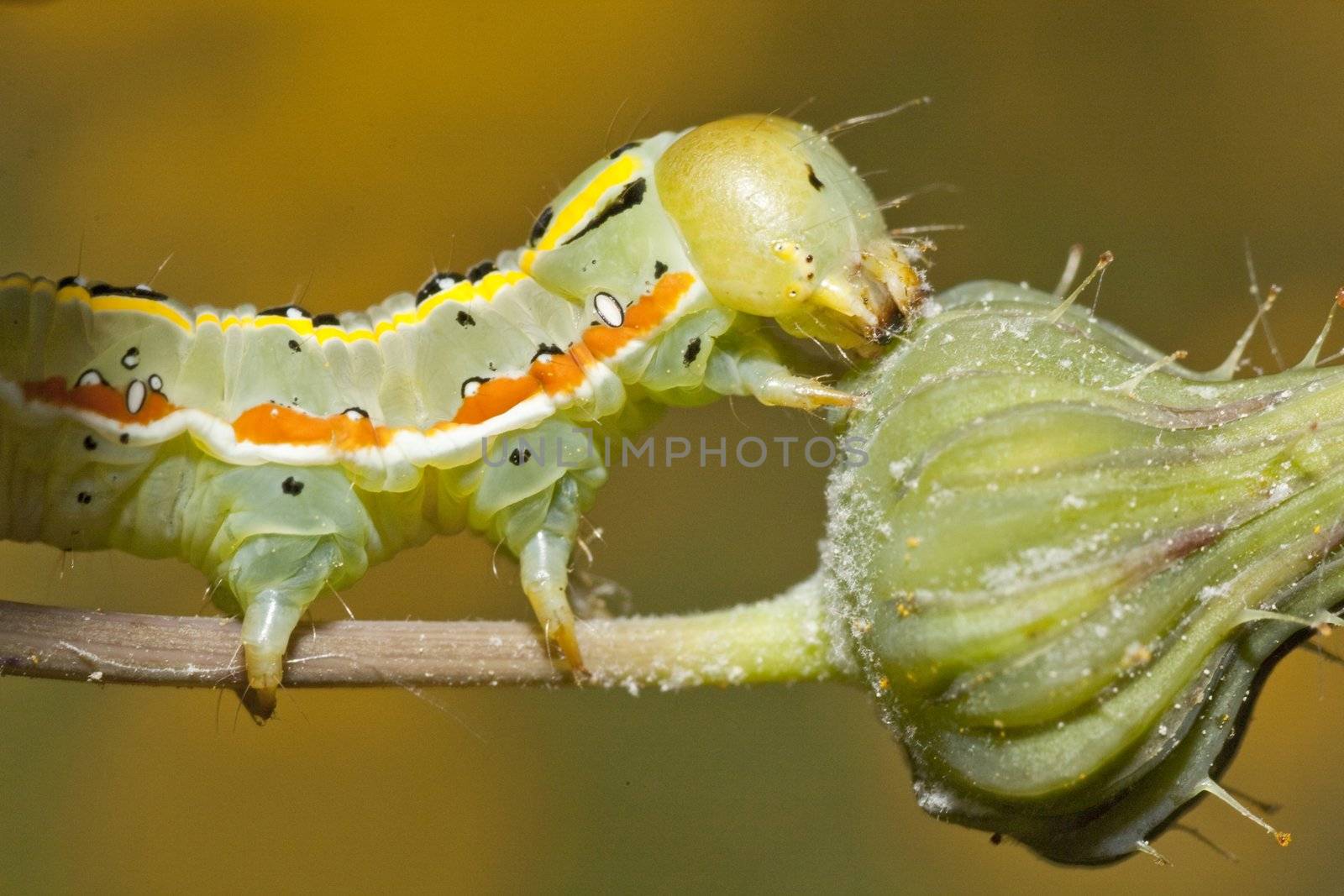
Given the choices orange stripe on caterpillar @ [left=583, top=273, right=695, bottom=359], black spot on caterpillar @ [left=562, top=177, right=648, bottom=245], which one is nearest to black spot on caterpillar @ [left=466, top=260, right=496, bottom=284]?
black spot on caterpillar @ [left=562, top=177, right=648, bottom=245]

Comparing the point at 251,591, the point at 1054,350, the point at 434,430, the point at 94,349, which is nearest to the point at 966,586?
the point at 1054,350

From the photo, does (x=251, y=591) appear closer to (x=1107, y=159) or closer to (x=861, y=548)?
(x=861, y=548)

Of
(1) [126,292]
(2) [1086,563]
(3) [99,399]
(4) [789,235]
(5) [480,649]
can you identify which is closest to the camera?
(2) [1086,563]

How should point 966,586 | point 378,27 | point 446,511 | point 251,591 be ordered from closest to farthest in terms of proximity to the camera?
point 966,586, point 251,591, point 446,511, point 378,27

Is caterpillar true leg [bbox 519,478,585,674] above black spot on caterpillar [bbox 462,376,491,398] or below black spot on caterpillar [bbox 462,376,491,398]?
below

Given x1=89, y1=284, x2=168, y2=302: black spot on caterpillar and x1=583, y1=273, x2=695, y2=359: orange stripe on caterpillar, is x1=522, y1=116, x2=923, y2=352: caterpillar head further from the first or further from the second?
x1=89, y1=284, x2=168, y2=302: black spot on caterpillar

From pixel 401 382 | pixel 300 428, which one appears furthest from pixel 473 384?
pixel 300 428

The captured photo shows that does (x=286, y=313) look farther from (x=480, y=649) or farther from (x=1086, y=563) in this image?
(x=1086, y=563)
